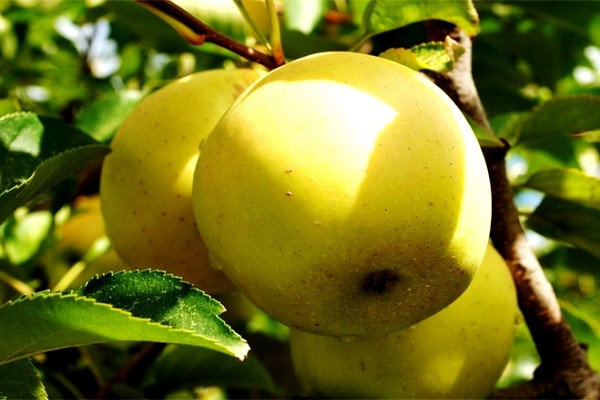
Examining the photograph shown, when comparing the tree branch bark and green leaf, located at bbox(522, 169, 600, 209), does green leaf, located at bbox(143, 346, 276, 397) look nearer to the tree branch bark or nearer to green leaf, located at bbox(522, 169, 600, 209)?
the tree branch bark

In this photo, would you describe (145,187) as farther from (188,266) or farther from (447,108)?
(447,108)

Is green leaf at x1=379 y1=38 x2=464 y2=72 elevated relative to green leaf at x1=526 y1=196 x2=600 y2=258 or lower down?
elevated

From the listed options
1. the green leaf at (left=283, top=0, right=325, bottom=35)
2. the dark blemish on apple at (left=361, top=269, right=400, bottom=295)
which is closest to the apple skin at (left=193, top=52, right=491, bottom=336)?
the dark blemish on apple at (left=361, top=269, right=400, bottom=295)

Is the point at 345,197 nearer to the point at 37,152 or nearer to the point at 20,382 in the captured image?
the point at 20,382

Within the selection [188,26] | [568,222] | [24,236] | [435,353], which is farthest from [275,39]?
[24,236]

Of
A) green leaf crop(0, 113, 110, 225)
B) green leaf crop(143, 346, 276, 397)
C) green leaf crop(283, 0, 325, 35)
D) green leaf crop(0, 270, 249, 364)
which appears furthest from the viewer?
green leaf crop(283, 0, 325, 35)

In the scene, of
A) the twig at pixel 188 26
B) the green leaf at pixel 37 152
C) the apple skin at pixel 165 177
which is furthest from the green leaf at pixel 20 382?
the twig at pixel 188 26

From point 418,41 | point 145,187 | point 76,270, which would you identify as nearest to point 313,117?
point 145,187
